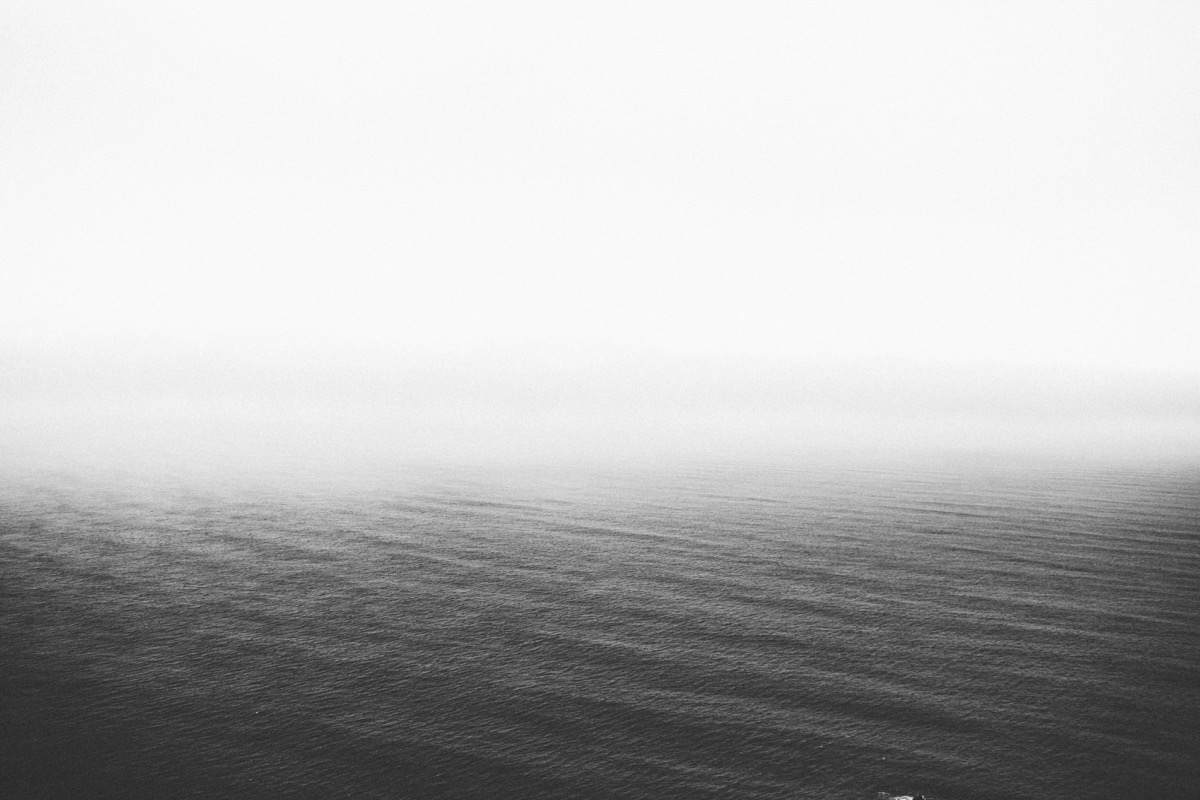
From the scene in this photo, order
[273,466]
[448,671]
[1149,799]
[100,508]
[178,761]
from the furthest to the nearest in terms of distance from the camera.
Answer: [273,466] < [100,508] < [448,671] < [178,761] < [1149,799]

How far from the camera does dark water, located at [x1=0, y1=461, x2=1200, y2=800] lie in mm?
24500

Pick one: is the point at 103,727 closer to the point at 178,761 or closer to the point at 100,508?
the point at 178,761

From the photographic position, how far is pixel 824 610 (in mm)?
41719

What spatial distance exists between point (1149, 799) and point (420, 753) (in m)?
26.4

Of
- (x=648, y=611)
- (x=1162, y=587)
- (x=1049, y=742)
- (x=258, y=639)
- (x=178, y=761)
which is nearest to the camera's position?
(x=178, y=761)

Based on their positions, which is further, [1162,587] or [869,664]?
[1162,587]

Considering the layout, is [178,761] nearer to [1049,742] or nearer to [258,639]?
[258,639]

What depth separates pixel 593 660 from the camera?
33688 millimetres

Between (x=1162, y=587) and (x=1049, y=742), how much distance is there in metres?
29.3

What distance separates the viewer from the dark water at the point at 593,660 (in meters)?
24.5

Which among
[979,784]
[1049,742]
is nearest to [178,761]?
[979,784]

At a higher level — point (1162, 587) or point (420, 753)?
point (1162, 587)

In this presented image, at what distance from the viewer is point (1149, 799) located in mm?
22953

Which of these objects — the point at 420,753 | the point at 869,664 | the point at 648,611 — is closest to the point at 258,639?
the point at 420,753
